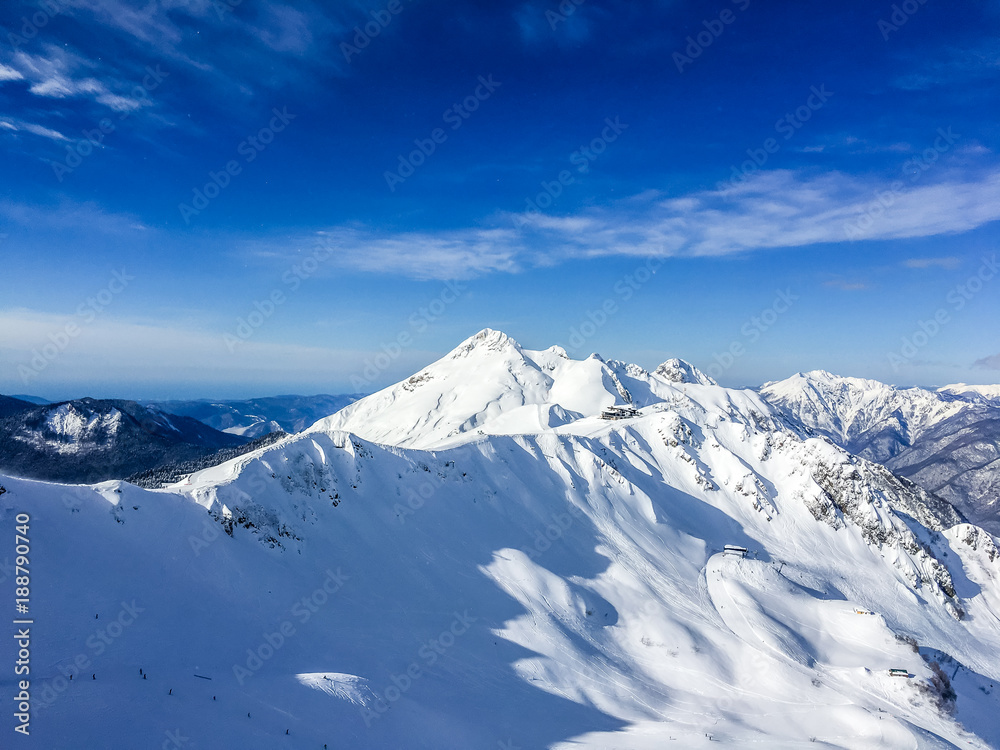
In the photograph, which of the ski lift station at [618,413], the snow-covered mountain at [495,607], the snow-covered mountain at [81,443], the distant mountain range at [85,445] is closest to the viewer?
the snow-covered mountain at [495,607]

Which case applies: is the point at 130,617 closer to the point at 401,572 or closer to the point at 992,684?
the point at 401,572

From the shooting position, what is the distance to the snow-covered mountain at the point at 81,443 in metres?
142

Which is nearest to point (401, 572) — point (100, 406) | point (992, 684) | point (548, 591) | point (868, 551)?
point (548, 591)

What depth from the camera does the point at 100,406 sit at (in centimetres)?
16150

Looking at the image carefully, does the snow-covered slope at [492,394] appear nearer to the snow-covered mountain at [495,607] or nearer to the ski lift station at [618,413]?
the ski lift station at [618,413]

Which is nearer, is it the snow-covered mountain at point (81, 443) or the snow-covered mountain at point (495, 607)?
the snow-covered mountain at point (495, 607)

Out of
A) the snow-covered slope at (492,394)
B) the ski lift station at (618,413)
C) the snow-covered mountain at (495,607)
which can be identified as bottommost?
the snow-covered mountain at (495,607)

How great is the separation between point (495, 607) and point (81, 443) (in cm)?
16850

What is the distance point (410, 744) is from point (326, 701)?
5102 millimetres

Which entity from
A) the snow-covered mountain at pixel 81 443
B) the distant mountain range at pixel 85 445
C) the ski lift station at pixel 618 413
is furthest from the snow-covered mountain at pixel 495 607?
the snow-covered mountain at pixel 81 443

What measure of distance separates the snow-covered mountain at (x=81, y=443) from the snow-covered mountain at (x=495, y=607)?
13281 cm

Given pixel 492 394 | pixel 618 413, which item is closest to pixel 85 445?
pixel 492 394

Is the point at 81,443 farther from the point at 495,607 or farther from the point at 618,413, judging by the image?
the point at 495,607

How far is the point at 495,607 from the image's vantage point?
44062 millimetres
